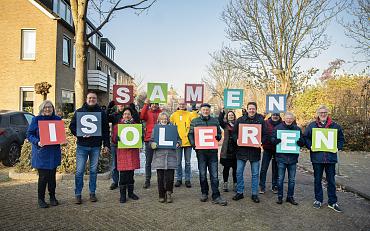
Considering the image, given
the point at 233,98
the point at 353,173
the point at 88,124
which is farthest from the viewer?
the point at 353,173

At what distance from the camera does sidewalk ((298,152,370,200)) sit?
7.87 m

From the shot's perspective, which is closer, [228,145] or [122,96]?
[228,145]

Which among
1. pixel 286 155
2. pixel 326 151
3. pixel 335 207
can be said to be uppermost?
pixel 326 151

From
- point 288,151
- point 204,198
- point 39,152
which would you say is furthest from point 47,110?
point 288,151

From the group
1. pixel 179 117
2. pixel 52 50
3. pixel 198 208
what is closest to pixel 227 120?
pixel 179 117

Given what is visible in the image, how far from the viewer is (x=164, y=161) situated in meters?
6.44

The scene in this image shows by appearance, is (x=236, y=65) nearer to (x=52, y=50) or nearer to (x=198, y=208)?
(x=52, y=50)

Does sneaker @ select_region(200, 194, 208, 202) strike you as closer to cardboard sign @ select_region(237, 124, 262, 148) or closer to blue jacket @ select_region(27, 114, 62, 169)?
cardboard sign @ select_region(237, 124, 262, 148)

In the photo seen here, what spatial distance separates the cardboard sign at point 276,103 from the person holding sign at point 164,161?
117 inches

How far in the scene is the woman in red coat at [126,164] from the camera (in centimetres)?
637

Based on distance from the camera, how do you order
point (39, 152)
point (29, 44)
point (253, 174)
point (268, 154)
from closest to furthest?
point (39, 152), point (253, 174), point (268, 154), point (29, 44)

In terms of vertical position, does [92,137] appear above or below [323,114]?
below

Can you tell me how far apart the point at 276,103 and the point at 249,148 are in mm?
2058

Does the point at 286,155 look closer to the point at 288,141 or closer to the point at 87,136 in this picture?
the point at 288,141
